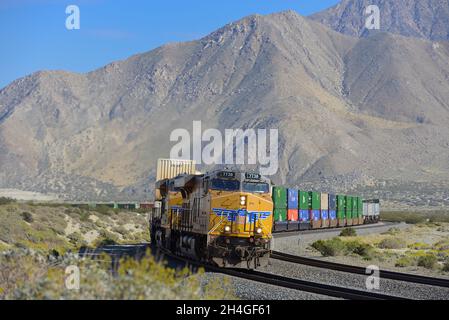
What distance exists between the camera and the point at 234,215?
2234 centimetres

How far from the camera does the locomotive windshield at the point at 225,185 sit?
74.2 feet

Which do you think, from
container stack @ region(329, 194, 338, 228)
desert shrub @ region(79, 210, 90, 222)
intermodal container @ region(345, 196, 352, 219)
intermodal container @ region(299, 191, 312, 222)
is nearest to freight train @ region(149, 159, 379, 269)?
intermodal container @ region(299, 191, 312, 222)

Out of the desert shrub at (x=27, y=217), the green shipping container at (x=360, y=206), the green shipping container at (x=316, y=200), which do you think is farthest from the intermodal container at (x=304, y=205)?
the green shipping container at (x=360, y=206)

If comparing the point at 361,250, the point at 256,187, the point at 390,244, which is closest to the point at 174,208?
the point at 256,187

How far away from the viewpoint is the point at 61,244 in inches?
1395

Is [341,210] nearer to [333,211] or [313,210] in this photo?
[333,211]

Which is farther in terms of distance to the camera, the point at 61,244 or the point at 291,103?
the point at 291,103

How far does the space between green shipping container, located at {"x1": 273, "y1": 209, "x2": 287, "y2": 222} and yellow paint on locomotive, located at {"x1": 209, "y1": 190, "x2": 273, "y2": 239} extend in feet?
67.7

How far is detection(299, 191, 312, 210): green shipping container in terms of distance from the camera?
5066cm

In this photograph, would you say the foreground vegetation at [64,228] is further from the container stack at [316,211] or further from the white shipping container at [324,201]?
the white shipping container at [324,201]
